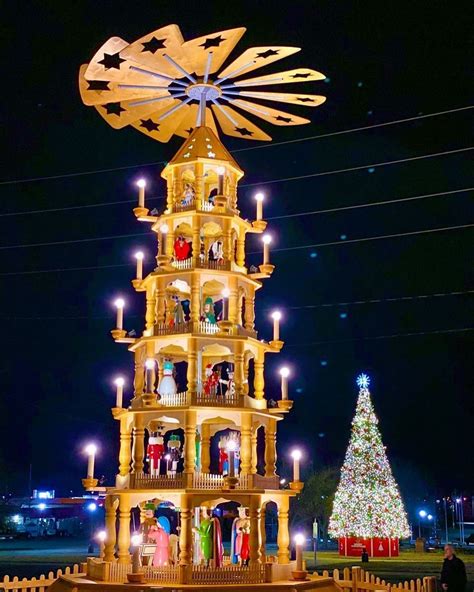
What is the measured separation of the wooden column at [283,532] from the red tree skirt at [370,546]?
24783mm

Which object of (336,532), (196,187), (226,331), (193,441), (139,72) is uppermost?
(139,72)

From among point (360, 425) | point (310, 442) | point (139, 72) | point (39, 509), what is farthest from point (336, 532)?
point (39, 509)

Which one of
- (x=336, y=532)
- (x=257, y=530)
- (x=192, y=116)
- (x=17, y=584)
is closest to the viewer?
(x=257, y=530)

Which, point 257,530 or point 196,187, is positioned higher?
point 196,187

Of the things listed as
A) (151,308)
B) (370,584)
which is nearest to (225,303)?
(151,308)

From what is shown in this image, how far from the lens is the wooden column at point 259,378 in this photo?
17562mm

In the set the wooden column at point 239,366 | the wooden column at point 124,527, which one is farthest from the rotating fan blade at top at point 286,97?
the wooden column at point 124,527

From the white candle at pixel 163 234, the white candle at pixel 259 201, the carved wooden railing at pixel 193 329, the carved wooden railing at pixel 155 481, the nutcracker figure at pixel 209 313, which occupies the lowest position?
the carved wooden railing at pixel 155 481

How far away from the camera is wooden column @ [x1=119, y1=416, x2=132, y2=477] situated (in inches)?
667

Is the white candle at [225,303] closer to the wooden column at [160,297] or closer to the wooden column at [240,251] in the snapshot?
the wooden column at [240,251]

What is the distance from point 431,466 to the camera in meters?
64.0

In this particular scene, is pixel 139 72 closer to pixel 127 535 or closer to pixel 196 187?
pixel 196 187

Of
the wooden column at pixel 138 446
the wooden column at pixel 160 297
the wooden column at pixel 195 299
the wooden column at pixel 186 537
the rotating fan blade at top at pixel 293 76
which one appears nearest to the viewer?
the wooden column at pixel 186 537

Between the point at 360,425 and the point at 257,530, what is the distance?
2632 centimetres
